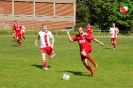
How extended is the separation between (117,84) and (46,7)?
60970 mm

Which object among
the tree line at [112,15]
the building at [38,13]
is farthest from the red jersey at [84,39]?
the building at [38,13]

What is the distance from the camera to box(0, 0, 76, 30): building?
217 feet

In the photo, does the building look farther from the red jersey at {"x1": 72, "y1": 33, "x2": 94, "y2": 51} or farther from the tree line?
the red jersey at {"x1": 72, "y1": 33, "x2": 94, "y2": 51}

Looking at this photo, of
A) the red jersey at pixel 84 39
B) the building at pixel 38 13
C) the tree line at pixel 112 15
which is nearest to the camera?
the red jersey at pixel 84 39

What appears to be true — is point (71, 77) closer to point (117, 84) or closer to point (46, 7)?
point (117, 84)

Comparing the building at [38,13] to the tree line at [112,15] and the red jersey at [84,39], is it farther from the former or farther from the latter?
the red jersey at [84,39]

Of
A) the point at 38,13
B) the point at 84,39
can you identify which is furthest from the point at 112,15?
the point at 84,39

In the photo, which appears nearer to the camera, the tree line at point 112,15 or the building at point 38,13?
the tree line at point 112,15

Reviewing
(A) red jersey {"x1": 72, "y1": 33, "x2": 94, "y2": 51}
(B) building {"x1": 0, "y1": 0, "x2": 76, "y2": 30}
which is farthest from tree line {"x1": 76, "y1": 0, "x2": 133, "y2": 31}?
(A) red jersey {"x1": 72, "y1": 33, "x2": 94, "y2": 51}

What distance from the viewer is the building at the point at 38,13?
66000 millimetres

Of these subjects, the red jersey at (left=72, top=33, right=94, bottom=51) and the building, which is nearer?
the red jersey at (left=72, top=33, right=94, bottom=51)

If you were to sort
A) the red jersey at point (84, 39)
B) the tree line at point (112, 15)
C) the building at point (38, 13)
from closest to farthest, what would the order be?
the red jersey at point (84, 39) < the tree line at point (112, 15) < the building at point (38, 13)

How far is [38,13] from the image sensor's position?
68.9 meters

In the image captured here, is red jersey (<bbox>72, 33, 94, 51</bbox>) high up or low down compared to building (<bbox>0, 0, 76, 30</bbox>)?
down
